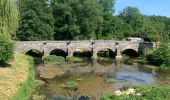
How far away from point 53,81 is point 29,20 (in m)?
27.3

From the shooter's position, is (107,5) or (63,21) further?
(107,5)

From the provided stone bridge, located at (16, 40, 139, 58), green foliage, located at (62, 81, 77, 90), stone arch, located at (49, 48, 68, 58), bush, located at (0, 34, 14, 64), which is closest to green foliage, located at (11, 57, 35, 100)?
green foliage, located at (62, 81, 77, 90)

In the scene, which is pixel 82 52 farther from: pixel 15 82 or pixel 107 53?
pixel 15 82

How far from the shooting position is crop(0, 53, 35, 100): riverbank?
30734mm

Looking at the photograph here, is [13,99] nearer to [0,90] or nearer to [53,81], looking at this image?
[0,90]

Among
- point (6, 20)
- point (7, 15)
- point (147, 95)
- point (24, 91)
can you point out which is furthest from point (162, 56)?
point (24, 91)

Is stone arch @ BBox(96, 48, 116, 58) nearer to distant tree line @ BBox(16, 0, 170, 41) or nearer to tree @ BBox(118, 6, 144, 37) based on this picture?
distant tree line @ BBox(16, 0, 170, 41)

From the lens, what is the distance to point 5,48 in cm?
4112

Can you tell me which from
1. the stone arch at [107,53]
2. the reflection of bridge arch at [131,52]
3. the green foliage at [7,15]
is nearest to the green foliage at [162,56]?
the reflection of bridge arch at [131,52]

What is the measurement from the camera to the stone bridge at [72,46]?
62.6 m

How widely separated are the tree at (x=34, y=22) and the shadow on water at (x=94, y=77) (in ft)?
41.5

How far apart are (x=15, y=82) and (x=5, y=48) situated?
23.0 ft

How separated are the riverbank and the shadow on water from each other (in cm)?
198

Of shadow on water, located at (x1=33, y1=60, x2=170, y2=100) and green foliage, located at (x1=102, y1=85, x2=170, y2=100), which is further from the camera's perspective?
shadow on water, located at (x1=33, y1=60, x2=170, y2=100)
